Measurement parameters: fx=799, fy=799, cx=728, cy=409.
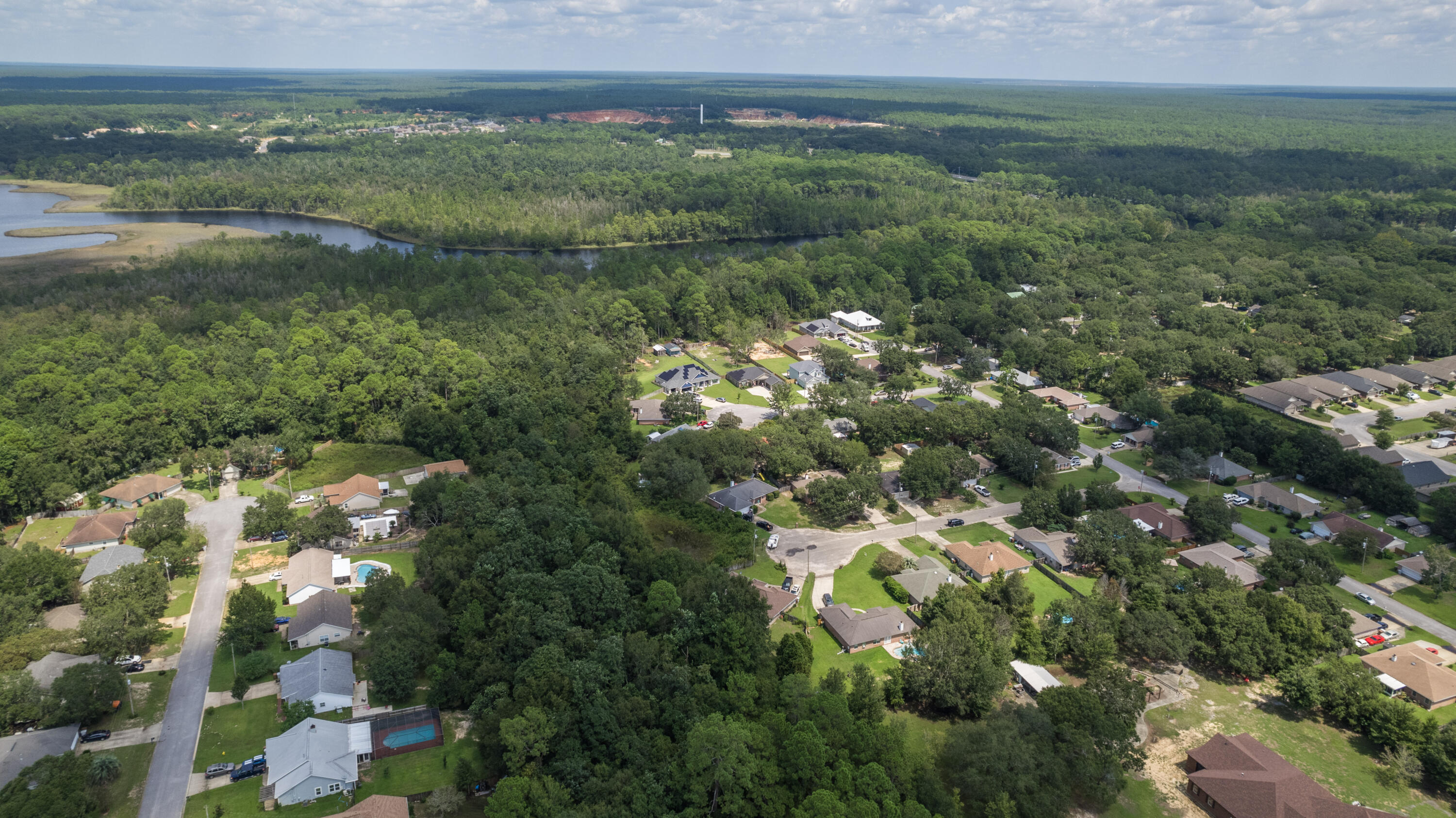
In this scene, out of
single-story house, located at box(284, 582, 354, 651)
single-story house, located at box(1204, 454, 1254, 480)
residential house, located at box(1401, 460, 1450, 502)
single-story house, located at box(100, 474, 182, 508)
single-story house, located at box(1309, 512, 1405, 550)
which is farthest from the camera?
single-story house, located at box(1204, 454, 1254, 480)

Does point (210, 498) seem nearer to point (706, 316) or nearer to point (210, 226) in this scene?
point (706, 316)

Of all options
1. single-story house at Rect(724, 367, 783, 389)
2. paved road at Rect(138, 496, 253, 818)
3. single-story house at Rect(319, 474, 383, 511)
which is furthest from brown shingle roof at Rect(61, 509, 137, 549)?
single-story house at Rect(724, 367, 783, 389)

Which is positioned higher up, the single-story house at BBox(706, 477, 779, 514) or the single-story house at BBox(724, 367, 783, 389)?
the single-story house at BBox(724, 367, 783, 389)

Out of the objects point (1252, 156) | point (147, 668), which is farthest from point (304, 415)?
point (1252, 156)

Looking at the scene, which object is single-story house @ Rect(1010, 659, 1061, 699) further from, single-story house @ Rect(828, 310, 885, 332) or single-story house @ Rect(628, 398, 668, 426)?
single-story house @ Rect(828, 310, 885, 332)

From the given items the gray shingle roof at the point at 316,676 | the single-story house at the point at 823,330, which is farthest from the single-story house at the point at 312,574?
the single-story house at the point at 823,330

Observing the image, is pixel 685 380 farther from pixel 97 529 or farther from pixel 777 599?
pixel 97 529
